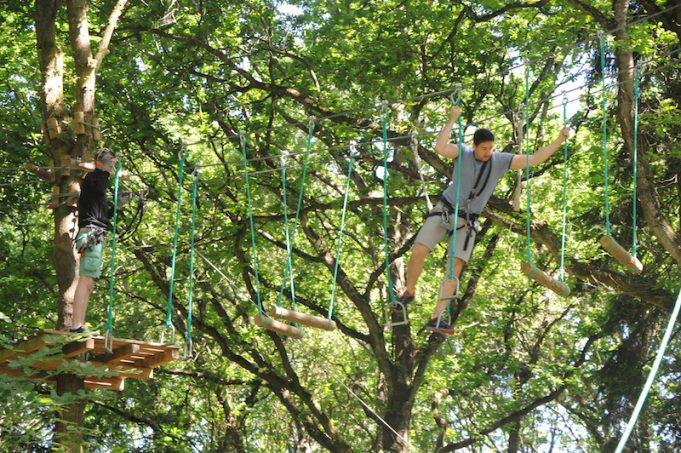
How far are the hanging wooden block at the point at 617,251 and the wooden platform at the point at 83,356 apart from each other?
3061 millimetres

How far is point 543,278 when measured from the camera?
21.1 ft

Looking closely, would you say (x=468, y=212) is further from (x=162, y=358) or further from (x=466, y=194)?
(x=162, y=358)

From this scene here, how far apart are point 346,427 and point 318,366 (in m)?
1.52

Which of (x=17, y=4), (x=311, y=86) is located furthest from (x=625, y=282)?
(x=17, y=4)

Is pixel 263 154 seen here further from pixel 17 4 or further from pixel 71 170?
pixel 71 170

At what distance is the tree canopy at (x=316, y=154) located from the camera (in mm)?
9273

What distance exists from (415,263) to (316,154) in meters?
5.78

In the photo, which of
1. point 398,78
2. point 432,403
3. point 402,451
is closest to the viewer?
point 398,78

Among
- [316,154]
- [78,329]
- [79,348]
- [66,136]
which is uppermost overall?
[316,154]

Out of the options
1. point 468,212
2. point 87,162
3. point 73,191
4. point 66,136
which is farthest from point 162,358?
point 468,212

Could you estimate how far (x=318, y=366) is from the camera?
18.7 metres

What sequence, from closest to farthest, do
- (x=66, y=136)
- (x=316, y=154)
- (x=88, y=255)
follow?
(x=88, y=255)
(x=66, y=136)
(x=316, y=154)

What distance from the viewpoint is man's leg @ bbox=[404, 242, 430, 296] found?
A: 21.8ft

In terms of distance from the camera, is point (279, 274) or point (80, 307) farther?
point (279, 274)
